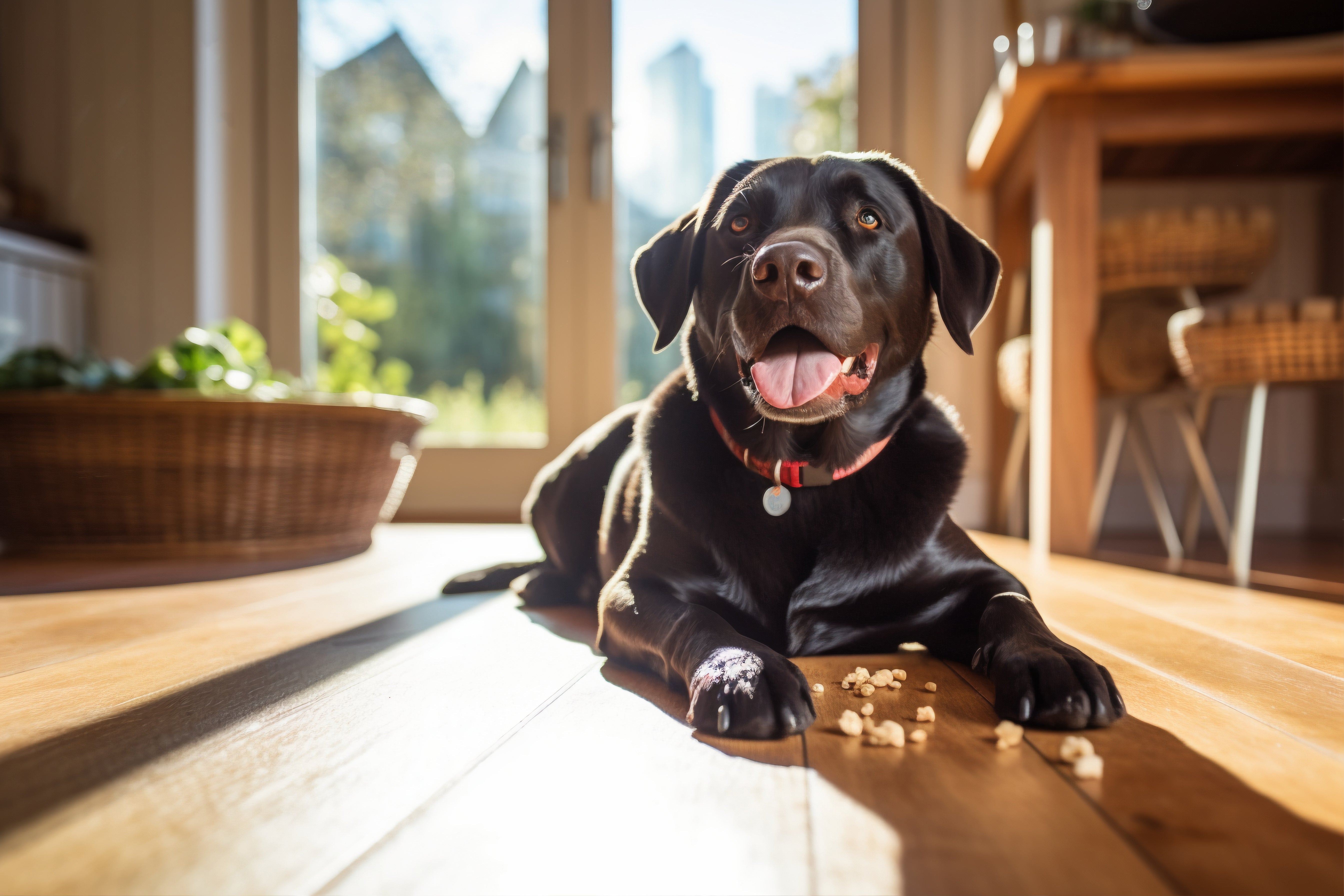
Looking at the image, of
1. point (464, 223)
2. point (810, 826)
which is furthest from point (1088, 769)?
point (464, 223)

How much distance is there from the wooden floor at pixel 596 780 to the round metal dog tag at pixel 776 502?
236 mm

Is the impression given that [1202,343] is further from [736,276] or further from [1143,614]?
[736,276]

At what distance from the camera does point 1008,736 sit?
89 cm

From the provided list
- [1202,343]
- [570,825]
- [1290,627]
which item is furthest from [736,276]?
[1202,343]

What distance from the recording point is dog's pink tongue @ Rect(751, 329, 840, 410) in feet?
3.95

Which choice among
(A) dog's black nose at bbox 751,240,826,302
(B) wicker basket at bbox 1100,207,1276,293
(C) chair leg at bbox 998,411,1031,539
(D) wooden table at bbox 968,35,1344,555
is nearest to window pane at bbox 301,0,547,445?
(C) chair leg at bbox 998,411,1031,539

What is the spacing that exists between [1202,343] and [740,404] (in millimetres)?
1597

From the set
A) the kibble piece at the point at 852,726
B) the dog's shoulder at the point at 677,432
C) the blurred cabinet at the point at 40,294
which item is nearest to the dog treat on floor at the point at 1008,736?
the kibble piece at the point at 852,726

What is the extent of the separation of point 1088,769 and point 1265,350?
1831 mm

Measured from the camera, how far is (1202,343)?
223 centimetres

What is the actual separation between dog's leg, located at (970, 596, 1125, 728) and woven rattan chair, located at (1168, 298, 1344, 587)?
1384 mm

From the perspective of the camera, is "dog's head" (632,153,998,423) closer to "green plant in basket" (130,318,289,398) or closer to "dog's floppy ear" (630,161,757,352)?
"dog's floppy ear" (630,161,757,352)

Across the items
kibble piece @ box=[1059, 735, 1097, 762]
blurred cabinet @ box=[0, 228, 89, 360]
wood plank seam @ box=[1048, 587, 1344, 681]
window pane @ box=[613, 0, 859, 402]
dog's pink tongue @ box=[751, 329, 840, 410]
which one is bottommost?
wood plank seam @ box=[1048, 587, 1344, 681]

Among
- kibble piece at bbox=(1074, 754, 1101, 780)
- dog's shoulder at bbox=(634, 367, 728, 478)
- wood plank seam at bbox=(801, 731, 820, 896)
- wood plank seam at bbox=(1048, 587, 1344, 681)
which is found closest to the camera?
wood plank seam at bbox=(801, 731, 820, 896)
